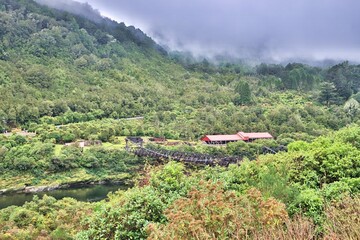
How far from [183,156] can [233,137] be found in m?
8.80

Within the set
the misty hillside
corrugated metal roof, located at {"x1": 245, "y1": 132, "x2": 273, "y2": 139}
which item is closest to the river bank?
the misty hillside

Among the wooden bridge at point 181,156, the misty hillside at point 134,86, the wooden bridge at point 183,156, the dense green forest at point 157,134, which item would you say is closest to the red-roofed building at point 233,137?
the dense green forest at point 157,134

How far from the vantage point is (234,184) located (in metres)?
7.45

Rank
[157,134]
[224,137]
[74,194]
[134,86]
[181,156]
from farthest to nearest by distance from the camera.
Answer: [134,86]
[157,134]
[224,137]
[181,156]
[74,194]

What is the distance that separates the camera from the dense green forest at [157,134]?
185 inches

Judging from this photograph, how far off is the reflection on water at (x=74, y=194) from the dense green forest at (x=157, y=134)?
3.04ft

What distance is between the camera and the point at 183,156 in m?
23.5

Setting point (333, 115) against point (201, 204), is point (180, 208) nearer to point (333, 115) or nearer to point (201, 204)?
point (201, 204)

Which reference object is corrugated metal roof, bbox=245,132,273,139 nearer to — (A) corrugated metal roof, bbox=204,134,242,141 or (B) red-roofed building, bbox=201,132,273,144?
(B) red-roofed building, bbox=201,132,273,144

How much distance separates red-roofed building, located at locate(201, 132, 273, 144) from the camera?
3040 centimetres

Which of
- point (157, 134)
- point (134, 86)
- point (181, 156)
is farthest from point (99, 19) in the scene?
point (181, 156)

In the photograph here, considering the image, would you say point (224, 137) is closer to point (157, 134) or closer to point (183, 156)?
point (157, 134)

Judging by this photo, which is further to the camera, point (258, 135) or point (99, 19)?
point (99, 19)

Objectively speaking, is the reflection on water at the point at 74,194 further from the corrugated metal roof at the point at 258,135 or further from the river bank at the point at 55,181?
the corrugated metal roof at the point at 258,135
